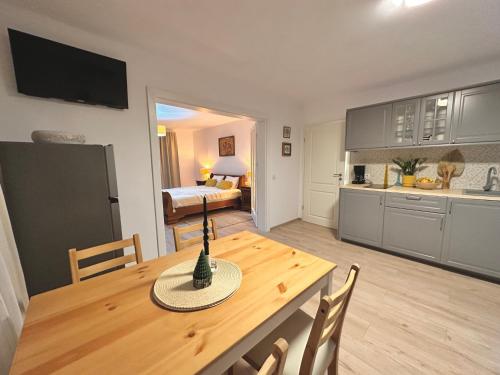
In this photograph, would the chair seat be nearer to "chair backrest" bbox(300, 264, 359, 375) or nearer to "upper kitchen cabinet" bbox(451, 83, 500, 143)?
"chair backrest" bbox(300, 264, 359, 375)

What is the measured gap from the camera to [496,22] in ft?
5.60

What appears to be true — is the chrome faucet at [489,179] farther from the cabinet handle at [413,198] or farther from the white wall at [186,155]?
the white wall at [186,155]

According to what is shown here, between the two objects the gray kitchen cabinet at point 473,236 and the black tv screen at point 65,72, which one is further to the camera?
the gray kitchen cabinet at point 473,236

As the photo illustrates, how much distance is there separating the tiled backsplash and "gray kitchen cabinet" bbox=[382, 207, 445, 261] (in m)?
0.71

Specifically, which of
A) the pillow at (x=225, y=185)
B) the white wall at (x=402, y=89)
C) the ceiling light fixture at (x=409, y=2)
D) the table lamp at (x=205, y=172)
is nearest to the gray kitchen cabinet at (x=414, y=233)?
the white wall at (x=402, y=89)

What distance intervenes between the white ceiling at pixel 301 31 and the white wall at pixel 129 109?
106 millimetres

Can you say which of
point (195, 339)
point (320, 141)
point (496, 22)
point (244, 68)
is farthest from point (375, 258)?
point (244, 68)

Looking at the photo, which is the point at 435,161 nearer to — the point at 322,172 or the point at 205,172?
the point at 322,172

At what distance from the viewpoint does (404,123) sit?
9.23 feet

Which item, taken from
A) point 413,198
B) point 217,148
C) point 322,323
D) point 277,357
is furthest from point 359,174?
point 217,148

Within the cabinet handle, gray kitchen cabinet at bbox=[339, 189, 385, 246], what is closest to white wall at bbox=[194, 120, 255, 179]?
gray kitchen cabinet at bbox=[339, 189, 385, 246]

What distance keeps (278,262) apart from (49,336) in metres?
0.99

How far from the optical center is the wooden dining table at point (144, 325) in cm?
61

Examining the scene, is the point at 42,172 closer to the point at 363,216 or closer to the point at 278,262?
the point at 278,262
